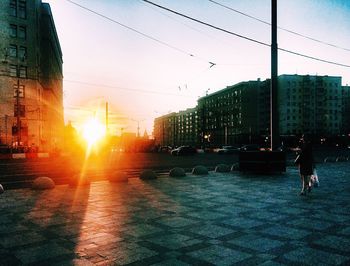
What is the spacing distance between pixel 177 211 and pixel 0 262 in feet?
15.1

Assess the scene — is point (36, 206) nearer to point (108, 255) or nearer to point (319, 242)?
point (108, 255)

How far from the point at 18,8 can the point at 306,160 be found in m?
54.0

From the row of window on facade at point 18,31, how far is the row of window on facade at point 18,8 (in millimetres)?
1662

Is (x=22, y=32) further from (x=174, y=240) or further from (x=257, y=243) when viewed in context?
(x=257, y=243)

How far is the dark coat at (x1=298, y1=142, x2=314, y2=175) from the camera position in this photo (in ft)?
36.8

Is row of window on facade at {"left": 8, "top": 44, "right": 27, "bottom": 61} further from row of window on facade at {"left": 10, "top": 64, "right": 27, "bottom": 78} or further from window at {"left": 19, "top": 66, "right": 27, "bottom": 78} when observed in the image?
row of window on facade at {"left": 10, "top": 64, "right": 27, "bottom": 78}

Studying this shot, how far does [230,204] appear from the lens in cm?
1001

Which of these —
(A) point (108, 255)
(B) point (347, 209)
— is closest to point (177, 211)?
(A) point (108, 255)

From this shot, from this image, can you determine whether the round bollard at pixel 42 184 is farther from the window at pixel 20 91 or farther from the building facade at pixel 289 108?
the building facade at pixel 289 108

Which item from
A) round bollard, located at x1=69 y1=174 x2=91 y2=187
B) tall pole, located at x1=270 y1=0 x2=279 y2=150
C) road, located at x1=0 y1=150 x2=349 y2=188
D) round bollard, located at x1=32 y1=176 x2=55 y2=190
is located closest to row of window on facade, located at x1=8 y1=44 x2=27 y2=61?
road, located at x1=0 y1=150 x2=349 y2=188

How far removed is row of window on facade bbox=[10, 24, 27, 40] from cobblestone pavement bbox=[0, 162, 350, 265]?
46.9 metres

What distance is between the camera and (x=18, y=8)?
2089 inches

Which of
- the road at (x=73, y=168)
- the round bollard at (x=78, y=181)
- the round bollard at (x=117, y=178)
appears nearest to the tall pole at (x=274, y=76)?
the road at (x=73, y=168)

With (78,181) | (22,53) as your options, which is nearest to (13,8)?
(22,53)
